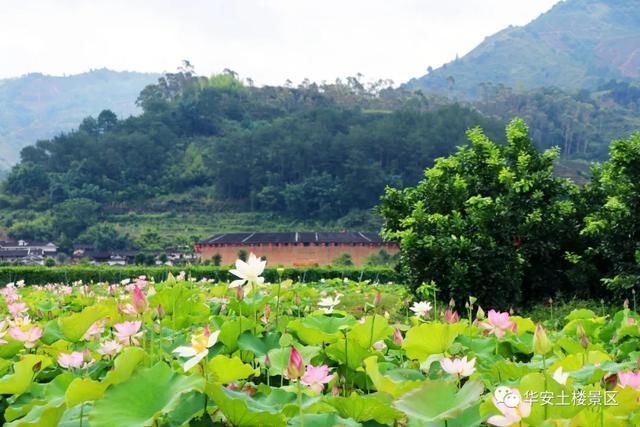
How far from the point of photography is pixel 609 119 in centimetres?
7350

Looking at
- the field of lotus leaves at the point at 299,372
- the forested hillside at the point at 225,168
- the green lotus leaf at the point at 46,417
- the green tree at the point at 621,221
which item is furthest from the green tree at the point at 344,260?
the green lotus leaf at the point at 46,417

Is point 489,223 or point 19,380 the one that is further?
point 489,223

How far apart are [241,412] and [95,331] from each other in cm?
87

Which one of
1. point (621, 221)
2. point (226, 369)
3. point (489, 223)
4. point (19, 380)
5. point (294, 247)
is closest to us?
point (226, 369)

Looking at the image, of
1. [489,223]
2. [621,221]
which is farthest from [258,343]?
[621,221]

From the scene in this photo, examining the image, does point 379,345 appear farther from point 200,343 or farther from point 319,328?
point 200,343

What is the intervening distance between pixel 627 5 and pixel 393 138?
130 meters

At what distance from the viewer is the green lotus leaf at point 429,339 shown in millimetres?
1509

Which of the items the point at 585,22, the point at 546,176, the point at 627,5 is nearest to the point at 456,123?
the point at 546,176

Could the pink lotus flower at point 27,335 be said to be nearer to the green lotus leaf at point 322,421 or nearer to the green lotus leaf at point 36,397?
the green lotus leaf at point 36,397

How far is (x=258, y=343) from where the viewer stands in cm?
158

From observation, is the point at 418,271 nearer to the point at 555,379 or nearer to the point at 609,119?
the point at 555,379

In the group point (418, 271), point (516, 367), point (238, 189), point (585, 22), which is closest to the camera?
point (516, 367)

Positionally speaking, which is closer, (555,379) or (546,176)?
(555,379)
